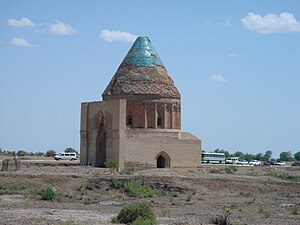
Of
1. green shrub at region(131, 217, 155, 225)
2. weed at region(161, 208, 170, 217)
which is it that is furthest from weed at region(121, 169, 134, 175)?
green shrub at region(131, 217, 155, 225)

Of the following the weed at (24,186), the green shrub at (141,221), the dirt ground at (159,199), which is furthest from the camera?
the weed at (24,186)

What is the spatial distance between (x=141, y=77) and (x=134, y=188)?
18.5 meters

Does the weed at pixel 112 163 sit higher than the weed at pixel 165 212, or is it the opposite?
the weed at pixel 112 163

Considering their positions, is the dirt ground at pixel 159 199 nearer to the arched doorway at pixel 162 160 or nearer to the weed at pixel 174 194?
the weed at pixel 174 194

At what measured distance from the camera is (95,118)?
2024 inches

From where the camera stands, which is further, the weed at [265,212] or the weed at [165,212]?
the weed at [265,212]

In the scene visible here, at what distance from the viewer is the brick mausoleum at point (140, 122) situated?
49.6 m

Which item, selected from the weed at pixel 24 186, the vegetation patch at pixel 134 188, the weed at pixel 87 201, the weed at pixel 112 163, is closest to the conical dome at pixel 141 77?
the weed at pixel 112 163

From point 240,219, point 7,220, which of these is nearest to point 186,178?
point 240,219

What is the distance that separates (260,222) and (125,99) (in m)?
27.4

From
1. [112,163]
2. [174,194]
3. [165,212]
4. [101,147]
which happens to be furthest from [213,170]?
[165,212]

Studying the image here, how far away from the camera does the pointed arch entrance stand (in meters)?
51.9

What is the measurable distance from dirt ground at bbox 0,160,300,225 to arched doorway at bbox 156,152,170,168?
18.7ft

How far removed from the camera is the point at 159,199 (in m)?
33.7
